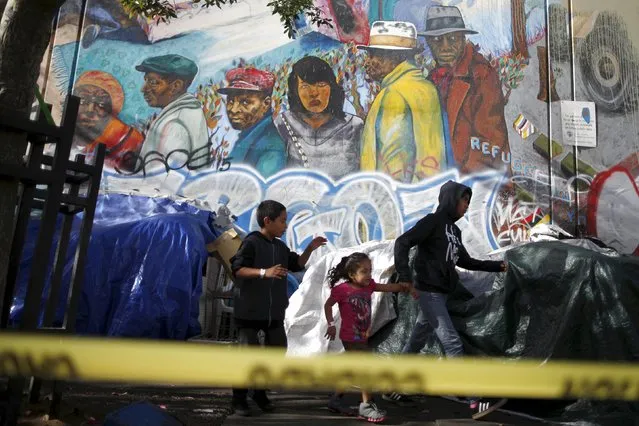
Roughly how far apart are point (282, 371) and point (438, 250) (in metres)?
3.80

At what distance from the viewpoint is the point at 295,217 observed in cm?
1041

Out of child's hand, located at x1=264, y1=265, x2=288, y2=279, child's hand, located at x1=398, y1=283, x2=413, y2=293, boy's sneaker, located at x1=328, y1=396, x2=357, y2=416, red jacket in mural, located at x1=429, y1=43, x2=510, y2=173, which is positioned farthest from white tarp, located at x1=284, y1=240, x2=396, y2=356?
red jacket in mural, located at x1=429, y1=43, x2=510, y2=173

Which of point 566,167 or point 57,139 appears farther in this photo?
point 566,167

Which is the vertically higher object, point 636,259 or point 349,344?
point 636,259

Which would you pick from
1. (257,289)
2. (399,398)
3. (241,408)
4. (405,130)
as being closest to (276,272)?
(257,289)

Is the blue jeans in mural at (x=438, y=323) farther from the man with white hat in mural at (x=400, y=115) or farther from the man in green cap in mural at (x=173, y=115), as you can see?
the man in green cap in mural at (x=173, y=115)

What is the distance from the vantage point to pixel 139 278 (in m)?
8.24

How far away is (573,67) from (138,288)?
815 cm

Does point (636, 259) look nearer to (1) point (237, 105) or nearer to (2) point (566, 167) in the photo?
(2) point (566, 167)

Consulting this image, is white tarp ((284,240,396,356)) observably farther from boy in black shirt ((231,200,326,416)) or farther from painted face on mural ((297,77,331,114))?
painted face on mural ((297,77,331,114))

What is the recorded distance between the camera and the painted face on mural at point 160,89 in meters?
10.8

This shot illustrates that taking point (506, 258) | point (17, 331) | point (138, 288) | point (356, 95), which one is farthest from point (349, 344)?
point (356, 95)

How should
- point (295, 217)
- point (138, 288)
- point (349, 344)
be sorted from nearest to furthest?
1. point (349, 344)
2. point (138, 288)
3. point (295, 217)

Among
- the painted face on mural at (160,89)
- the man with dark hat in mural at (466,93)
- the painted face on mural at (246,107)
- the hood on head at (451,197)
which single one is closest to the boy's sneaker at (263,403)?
the hood on head at (451,197)
